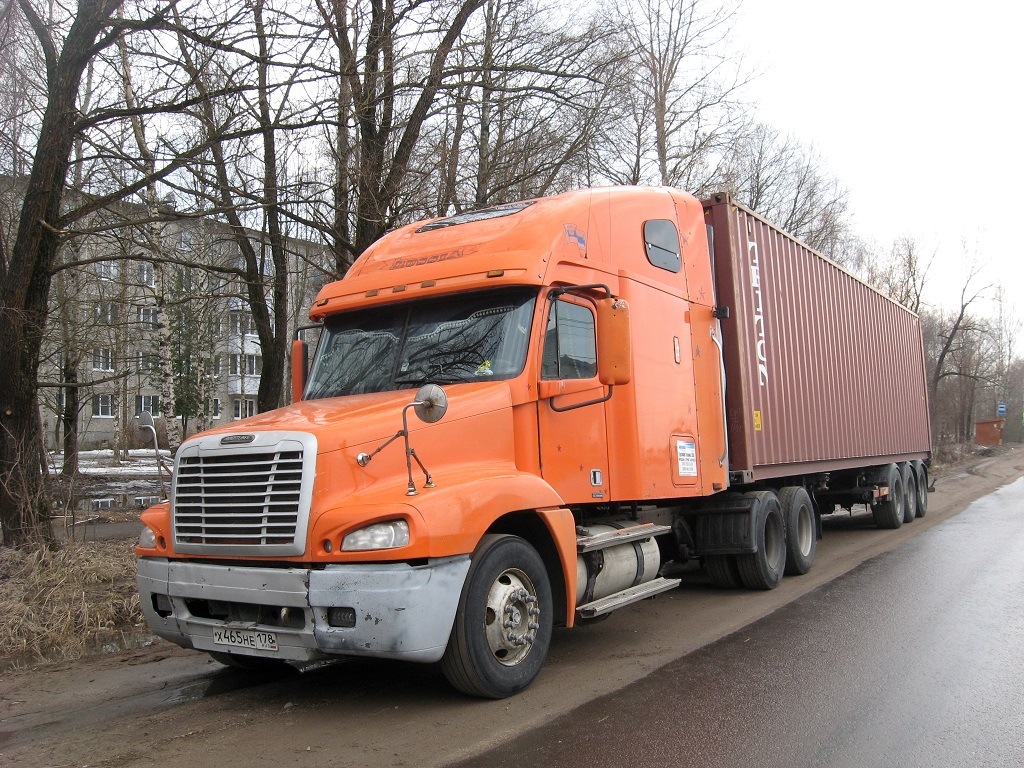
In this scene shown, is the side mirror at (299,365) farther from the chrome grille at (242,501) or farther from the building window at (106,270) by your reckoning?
the building window at (106,270)

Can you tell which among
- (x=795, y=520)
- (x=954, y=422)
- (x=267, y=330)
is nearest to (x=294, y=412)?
(x=795, y=520)

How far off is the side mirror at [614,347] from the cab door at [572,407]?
0.36 m

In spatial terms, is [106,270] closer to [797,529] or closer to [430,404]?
[797,529]

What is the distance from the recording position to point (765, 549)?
344 inches

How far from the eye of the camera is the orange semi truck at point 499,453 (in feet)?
15.3

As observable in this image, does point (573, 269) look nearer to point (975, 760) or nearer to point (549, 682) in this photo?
point (549, 682)

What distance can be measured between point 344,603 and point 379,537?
399mm

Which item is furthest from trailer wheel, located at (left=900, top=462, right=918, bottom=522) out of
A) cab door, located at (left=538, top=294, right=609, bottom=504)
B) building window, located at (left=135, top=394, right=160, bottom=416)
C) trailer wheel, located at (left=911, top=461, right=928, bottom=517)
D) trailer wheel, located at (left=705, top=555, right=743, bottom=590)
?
building window, located at (left=135, top=394, right=160, bottom=416)

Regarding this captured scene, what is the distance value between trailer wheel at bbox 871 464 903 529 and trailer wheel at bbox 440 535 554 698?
10603 millimetres

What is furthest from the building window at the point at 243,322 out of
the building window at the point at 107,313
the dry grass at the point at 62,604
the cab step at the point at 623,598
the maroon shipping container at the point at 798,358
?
the cab step at the point at 623,598

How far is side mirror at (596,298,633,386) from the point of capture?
5738 mm

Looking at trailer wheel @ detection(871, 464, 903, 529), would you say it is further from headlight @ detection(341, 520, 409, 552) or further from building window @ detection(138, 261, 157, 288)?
building window @ detection(138, 261, 157, 288)

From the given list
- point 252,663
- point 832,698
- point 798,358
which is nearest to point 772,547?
point 798,358

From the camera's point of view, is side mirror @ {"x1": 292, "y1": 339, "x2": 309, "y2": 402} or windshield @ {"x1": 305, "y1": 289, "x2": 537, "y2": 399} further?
side mirror @ {"x1": 292, "y1": 339, "x2": 309, "y2": 402}
